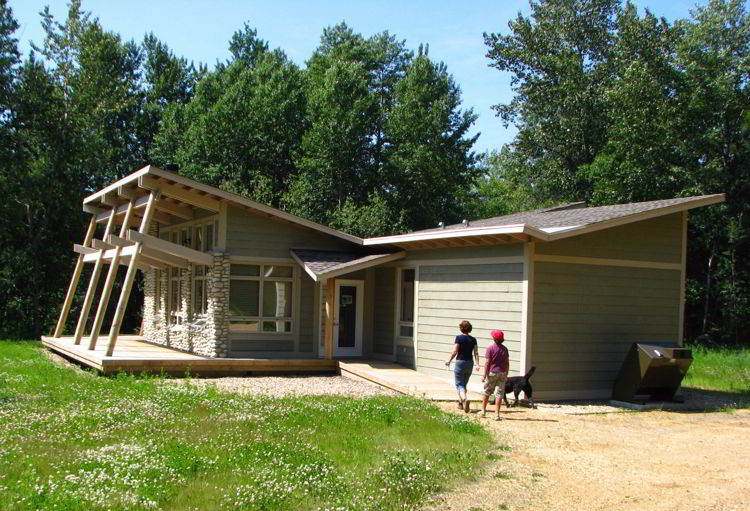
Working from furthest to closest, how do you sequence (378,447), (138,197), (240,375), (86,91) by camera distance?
1. (86,91)
2. (138,197)
3. (240,375)
4. (378,447)

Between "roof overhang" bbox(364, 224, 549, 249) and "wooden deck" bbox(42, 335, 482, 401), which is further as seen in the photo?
"wooden deck" bbox(42, 335, 482, 401)

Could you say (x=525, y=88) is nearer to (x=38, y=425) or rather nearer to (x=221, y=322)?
(x=221, y=322)

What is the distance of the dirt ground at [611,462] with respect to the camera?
6.91 meters

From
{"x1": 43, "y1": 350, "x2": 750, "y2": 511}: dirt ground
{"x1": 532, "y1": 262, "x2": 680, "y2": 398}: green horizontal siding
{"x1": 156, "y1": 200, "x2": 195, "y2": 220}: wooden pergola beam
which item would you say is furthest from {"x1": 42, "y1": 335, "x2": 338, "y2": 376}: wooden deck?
{"x1": 532, "y1": 262, "x2": 680, "y2": 398}: green horizontal siding

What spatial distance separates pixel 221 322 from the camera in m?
17.2

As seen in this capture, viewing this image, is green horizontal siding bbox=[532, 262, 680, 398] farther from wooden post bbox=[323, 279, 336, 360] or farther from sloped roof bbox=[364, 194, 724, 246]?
wooden post bbox=[323, 279, 336, 360]

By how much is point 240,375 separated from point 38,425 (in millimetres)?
7350

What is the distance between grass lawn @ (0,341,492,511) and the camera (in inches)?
251

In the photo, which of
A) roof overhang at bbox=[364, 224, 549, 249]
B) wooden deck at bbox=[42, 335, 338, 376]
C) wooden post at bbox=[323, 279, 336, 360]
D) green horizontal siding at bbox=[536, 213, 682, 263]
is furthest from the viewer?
wooden post at bbox=[323, 279, 336, 360]

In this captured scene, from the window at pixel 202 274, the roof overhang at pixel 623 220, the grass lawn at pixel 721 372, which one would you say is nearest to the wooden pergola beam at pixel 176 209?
the window at pixel 202 274

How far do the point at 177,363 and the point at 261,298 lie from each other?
2903mm

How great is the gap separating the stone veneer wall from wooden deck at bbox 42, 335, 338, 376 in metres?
0.59

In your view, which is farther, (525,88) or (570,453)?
(525,88)

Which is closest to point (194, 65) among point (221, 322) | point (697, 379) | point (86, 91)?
point (86, 91)
